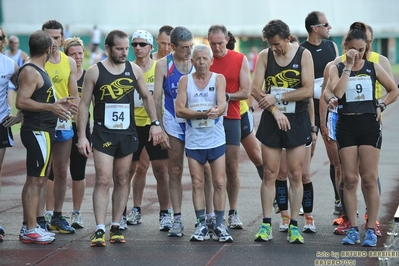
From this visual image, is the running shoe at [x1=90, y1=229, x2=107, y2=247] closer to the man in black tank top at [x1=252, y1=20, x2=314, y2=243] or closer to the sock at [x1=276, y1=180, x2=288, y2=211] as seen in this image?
the man in black tank top at [x1=252, y1=20, x2=314, y2=243]

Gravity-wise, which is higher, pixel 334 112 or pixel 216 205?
pixel 334 112

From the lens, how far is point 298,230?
798 centimetres

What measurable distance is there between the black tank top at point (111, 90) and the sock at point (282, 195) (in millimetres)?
1724

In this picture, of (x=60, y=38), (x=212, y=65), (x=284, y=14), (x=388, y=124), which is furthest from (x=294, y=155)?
(x=284, y=14)

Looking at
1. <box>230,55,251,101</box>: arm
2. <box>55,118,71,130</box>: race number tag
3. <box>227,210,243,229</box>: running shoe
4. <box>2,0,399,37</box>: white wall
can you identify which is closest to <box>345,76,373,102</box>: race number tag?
<box>230,55,251,101</box>: arm

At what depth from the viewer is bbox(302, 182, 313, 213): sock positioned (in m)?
8.67

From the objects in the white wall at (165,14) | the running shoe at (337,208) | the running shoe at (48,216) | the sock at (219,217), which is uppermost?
the white wall at (165,14)

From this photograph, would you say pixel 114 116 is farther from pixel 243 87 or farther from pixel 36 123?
pixel 243 87

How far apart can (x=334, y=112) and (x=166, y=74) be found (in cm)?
184

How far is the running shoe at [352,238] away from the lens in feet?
25.4

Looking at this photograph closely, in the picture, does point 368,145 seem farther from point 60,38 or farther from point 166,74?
point 60,38

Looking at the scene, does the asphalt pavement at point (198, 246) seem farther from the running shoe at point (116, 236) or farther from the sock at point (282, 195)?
the sock at point (282, 195)

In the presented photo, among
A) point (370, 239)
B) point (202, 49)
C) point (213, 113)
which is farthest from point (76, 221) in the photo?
point (370, 239)

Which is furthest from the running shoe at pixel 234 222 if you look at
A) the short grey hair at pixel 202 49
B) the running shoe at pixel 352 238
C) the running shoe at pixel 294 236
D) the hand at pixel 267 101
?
the short grey hair at pixel 202 49
